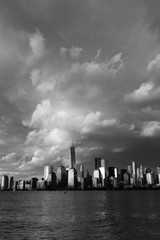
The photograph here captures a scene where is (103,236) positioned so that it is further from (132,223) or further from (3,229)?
(3,229)

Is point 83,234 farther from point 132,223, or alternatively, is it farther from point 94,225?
point 132,223

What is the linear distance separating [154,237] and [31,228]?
111 feet

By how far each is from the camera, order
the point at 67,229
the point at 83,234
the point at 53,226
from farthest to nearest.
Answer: the point at 53,226 → the point at 67,229 → the point at 83,234

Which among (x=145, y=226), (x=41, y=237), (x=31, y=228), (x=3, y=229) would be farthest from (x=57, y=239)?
(x=145, y=226)

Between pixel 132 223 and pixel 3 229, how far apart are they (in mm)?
39298

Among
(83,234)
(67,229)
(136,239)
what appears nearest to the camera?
(136,239)

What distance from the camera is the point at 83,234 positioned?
60.0 m

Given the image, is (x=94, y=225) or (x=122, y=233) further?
(x=94, y=225)

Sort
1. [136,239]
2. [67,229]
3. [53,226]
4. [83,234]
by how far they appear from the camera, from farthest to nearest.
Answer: [53,226], [67,229], [83,234], [136,239]

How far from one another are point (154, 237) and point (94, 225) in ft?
67.7

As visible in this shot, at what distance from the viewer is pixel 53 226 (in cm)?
7200

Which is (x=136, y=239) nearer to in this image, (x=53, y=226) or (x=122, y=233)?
(x=122, y=233)

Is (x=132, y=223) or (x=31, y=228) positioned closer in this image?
(x=31, y=228)

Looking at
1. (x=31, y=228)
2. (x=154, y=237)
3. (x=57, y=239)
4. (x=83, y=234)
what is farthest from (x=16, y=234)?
(x=154, y=237)
